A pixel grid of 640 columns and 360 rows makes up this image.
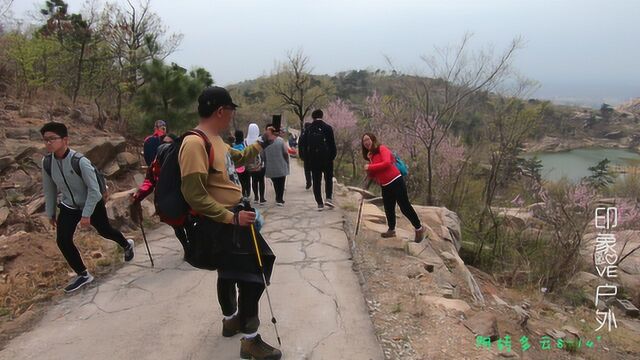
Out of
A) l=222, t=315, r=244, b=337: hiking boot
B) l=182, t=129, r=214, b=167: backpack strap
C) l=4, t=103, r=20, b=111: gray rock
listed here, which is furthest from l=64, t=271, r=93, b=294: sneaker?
l=4, t=103, r=20, b=111: gray rock

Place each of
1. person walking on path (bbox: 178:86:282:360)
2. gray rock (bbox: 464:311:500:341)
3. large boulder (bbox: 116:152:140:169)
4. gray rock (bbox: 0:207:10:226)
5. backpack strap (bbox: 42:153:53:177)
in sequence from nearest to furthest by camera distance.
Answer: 1. person walking on path (bbox: 178:86:282:360)
2. gray rock (bbox: 464:311:500:341)
3. backpack strap (bbox: 42:153:53:177)
4. gray rock (bbox: 0:207:10:226)
5. large boulder (bbox: 116:152:140:169)

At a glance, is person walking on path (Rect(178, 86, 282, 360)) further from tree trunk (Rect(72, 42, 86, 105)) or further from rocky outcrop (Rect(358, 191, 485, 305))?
tree trunk (Rect(72, 42, 86, 105))

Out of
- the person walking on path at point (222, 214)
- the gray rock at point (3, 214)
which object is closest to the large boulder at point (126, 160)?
the gray rock at point (3, 214)

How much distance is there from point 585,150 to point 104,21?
5691 centimetres

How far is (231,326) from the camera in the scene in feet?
10.5

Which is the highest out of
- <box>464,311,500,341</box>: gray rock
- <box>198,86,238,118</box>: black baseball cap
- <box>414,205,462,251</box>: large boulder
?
<box>198,86,238,118</box>: black baseball cap

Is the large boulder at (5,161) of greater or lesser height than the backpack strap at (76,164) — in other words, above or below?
below

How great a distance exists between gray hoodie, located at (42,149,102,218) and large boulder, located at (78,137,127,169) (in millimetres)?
3965

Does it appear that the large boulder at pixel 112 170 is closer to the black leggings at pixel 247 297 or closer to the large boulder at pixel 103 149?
the large boulder at pixel 103 149

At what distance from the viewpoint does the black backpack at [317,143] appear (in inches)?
258

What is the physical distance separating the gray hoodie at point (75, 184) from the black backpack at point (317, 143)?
3363mm

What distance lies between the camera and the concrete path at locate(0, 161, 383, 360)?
315cm

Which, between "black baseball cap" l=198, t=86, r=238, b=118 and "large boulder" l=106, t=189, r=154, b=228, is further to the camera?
"large boulder" l=106, t=189, r=154, b=228

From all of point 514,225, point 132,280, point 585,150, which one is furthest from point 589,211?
point 585,150
